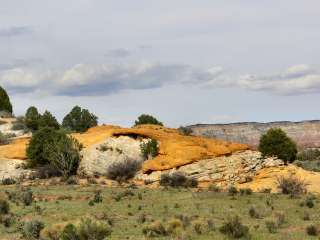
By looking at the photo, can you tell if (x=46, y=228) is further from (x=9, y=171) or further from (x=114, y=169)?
(x=9, y=171)

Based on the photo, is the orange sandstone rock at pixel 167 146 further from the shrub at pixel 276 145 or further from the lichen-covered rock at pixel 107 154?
the shrub at pixel 276 145

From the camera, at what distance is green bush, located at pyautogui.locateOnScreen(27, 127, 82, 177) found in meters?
52.8

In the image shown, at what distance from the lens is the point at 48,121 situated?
239ft

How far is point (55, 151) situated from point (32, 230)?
1223 inches

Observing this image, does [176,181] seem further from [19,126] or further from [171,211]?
[19,126]

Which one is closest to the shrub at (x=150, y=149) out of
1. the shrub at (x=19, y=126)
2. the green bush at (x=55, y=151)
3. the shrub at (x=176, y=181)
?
the shrub at (x=176, y=181)

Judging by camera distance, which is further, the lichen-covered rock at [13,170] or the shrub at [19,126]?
the shrub at [19,126]

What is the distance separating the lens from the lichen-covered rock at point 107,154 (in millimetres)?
53531

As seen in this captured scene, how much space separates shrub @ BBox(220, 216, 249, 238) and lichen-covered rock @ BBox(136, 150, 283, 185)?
26205mm

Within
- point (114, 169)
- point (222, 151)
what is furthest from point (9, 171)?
point (222, 151)

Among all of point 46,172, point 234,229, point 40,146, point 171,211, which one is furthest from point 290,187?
point 40,146

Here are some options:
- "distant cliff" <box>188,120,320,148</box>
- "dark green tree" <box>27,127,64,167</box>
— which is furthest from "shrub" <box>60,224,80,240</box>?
"distant cliff" <box>188,120,320,148</box>

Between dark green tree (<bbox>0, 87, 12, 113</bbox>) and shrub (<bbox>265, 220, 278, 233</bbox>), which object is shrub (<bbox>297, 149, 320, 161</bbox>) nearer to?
dark green tree (<bbox>0, 87, 12, 113</bbox>)

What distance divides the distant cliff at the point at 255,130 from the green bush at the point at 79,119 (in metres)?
52.5
